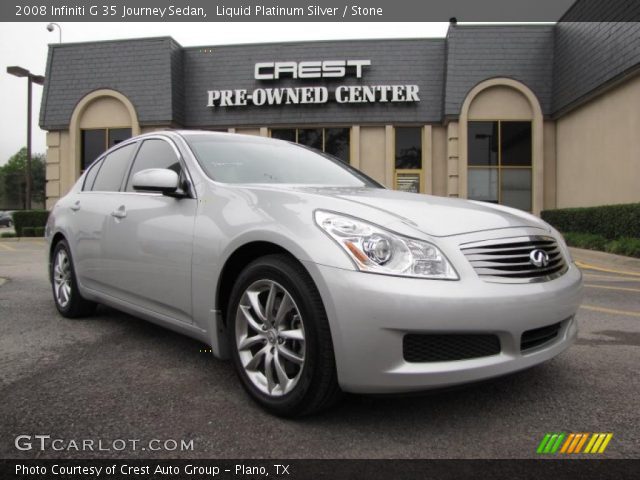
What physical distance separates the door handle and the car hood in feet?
4.33

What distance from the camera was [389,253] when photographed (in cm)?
213

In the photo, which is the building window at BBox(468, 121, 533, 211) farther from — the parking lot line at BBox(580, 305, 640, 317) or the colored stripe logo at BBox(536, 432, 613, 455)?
the colored stripe logo at BBox(536, 432, 613, 455)

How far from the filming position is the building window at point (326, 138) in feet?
56.8

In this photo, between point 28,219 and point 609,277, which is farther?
point 28,219

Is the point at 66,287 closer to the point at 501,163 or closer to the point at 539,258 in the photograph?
the point at 539,258

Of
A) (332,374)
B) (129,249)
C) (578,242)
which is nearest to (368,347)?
(332,374)

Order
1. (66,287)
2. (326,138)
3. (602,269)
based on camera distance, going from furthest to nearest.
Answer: (326,138)
(602,269)
(66,287)

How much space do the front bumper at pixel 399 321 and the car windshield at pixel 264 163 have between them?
49.0 inches

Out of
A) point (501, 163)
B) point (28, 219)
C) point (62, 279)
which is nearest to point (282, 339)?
point (62, 279)

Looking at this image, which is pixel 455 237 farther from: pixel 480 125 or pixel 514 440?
pixel 480 125

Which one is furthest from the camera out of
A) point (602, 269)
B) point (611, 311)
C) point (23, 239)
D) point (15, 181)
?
point (15, 181)

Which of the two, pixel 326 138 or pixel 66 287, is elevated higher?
pixel 326 138

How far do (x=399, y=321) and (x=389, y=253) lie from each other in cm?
30

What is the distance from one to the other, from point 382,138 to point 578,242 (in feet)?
25.3
